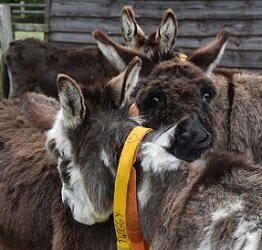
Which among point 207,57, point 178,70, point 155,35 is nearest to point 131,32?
point 155,35

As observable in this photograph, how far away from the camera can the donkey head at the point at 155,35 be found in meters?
4.80

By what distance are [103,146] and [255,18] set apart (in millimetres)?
5873

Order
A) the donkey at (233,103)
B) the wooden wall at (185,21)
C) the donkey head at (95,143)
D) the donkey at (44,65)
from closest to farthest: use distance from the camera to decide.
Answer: the donkey head at (95,143), the donkey at (233,103), the wooden wall at (185,21), the donkey at (44,65)

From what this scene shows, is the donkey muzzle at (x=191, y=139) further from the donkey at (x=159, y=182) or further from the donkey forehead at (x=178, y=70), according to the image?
the donkey forehead at (x=178, y=70)

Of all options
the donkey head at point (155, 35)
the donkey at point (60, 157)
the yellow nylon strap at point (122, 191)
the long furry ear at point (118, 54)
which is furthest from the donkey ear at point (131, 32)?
the yellow nylon strap at point (122, 191)

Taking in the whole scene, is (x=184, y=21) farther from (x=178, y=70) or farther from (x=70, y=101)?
(x=70, y=101)

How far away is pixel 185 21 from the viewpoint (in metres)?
8.53

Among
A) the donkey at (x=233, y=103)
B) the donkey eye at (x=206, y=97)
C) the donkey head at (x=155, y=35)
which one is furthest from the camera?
the donkey head at (x=155, y=35)

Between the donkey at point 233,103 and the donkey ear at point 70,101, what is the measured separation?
1.86 metres

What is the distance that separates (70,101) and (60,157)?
0.34 meters

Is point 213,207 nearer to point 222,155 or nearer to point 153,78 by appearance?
point 222,155

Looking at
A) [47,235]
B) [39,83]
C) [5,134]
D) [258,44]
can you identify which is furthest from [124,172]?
[39,83]

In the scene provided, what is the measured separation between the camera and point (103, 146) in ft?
8.04

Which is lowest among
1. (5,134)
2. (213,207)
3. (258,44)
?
(258,44)
